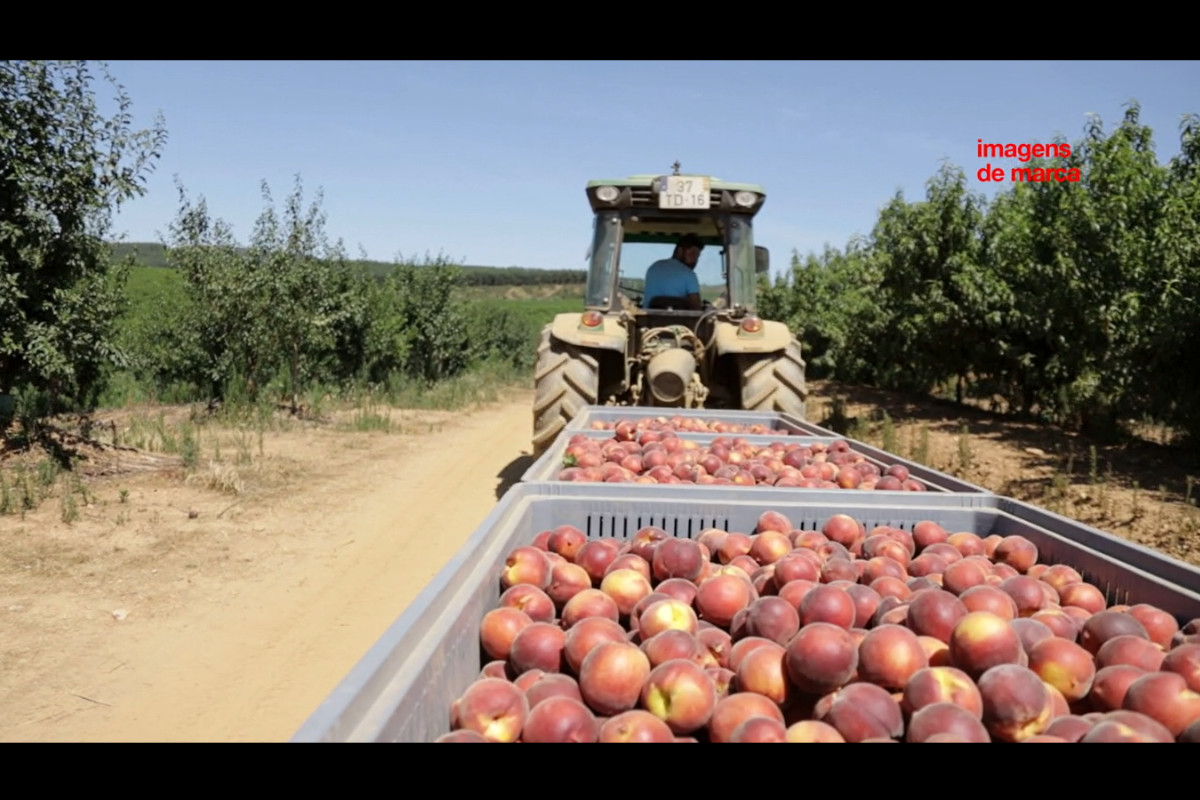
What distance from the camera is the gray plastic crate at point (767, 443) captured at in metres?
3.30

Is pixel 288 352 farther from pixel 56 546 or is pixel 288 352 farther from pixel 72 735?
pixel 72 735

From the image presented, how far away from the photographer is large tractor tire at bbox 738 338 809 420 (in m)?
6.81

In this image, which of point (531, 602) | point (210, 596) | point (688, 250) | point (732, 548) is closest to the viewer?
point (531, 602)

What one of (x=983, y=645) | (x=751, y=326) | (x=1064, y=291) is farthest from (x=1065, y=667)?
(x=1064, y=291)

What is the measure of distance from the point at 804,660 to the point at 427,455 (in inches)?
371

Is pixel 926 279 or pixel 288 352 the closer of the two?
pixel 288 352

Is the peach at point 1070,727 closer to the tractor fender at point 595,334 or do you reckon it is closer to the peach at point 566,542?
the peach at point 566,542

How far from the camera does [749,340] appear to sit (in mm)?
6902

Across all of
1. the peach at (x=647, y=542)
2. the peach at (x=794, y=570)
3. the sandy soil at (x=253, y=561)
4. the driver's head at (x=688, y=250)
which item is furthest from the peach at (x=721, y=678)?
the driver's head at (x=688, y=250)

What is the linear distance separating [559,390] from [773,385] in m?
1.82

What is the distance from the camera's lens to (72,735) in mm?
3512

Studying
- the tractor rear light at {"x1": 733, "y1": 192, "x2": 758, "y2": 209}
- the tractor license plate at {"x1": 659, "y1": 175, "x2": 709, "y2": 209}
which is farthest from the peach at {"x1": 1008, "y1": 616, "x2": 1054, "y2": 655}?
the tractor rear light at {"x1": 733, "y1": 192, "x2": 758, "y2": 209}

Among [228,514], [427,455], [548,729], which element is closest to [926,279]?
[427,455]

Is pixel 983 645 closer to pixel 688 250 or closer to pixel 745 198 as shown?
pixel 745 198
